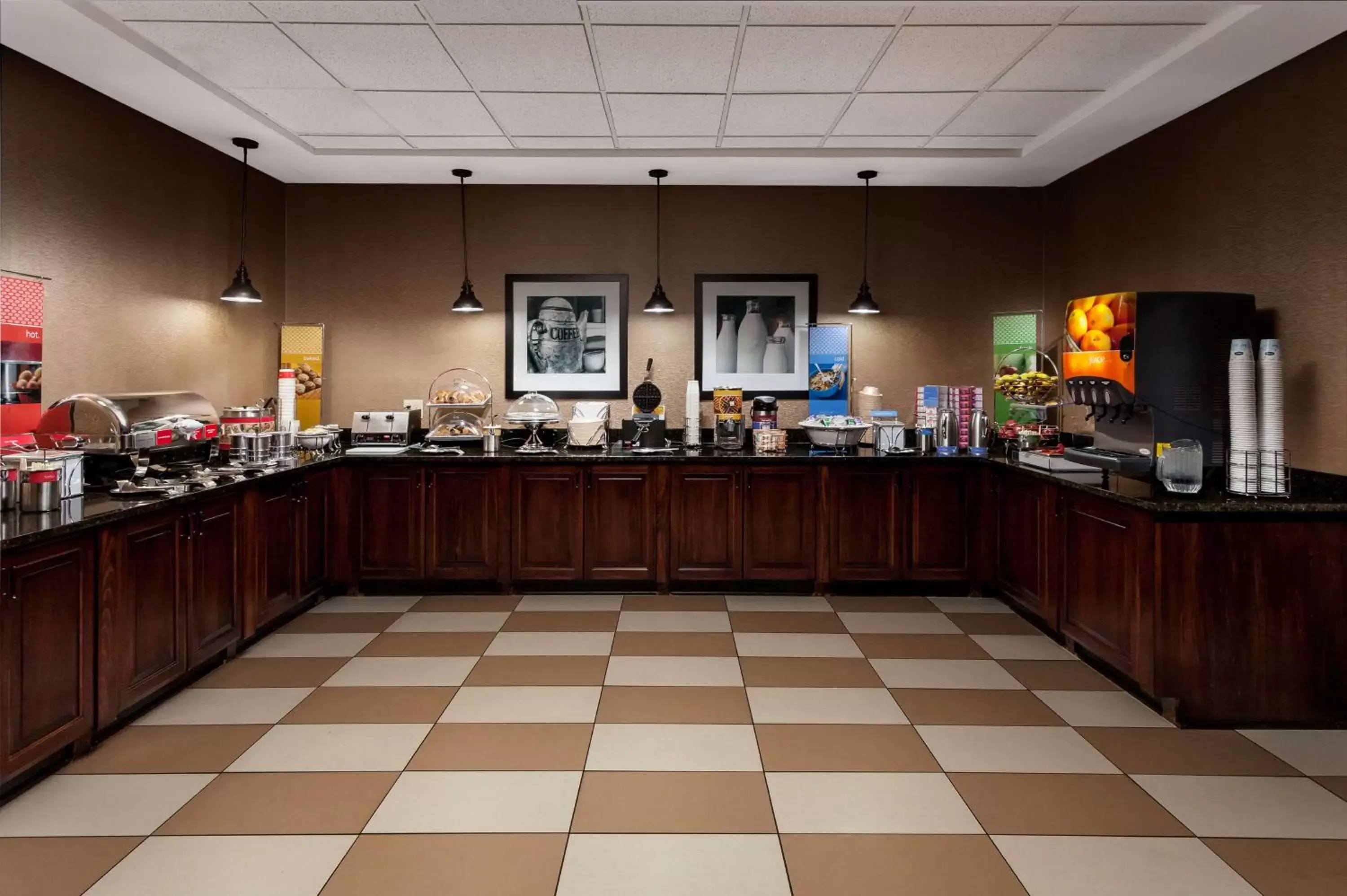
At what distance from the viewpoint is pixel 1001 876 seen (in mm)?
2258

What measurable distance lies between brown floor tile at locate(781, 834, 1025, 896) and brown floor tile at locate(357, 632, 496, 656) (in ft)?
7.41

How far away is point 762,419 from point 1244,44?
10.6 feet

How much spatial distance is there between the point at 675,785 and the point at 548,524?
108 inches

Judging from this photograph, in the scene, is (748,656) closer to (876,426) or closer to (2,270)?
(876,426)

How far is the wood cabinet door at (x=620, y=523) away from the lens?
529cm

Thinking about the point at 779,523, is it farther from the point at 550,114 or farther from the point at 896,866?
the point at 896,866

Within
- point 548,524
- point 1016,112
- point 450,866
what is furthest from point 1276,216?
point 450,866

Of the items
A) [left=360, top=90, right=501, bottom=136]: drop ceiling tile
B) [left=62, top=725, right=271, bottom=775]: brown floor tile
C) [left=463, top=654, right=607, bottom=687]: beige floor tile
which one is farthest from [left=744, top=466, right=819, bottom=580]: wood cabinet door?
[left=62, top=725, right=271, bottom=775]: brown floor tile

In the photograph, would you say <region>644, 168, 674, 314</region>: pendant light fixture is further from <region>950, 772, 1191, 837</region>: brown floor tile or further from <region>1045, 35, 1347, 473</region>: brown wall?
<region>950, 772, 1191, 837</region>: brown floor tile

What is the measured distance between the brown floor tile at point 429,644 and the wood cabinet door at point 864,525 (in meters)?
2.22

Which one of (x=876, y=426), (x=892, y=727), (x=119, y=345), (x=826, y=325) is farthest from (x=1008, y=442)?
(x=119, y=345)

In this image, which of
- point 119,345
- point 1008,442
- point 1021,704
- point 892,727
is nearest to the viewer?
point 892,727

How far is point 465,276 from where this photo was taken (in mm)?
6086

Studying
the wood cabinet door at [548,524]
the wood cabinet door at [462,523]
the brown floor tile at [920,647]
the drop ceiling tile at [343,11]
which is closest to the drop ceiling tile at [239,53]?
the drop ceiling tile at [343,11]
